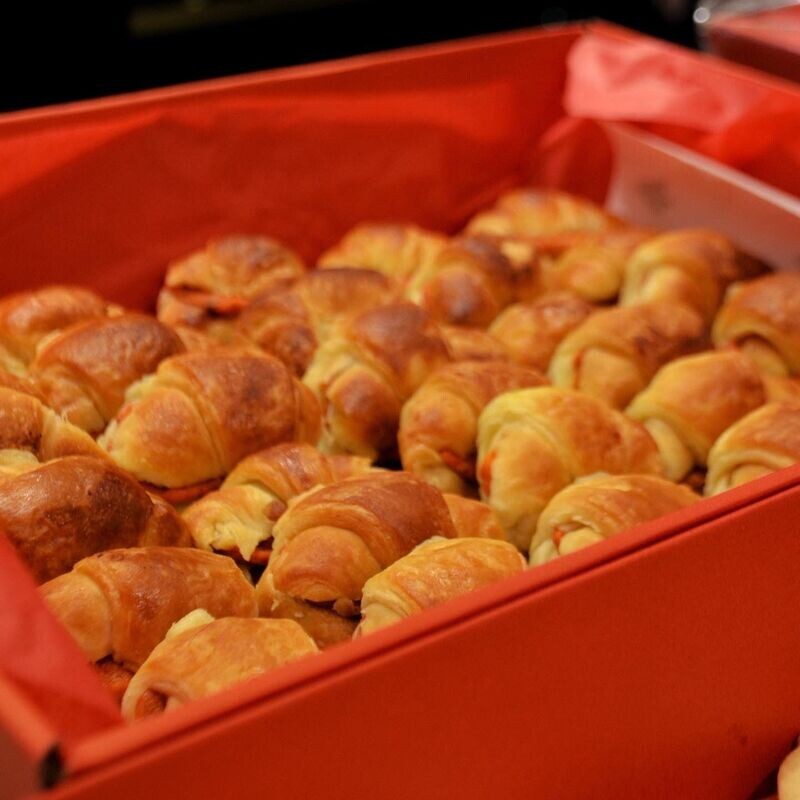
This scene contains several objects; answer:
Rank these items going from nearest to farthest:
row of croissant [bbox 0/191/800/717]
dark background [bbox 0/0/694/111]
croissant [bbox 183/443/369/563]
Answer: row of croissant [bbox 0/191/800/717]
croissant [bbox 183/443/369/563]
dark background [bbox 0/0/694/111]

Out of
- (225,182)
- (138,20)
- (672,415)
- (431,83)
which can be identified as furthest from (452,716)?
(138,20)

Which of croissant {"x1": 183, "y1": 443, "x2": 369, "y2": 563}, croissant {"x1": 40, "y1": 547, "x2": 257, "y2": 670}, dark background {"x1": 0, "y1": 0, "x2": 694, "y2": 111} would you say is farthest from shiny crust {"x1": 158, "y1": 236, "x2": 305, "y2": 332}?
dark background {"x1": 0, "y1": 0, "x2": 694, "y2": 111}

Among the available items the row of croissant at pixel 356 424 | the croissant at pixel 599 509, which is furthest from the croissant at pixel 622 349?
the croissant at pixel 599 509

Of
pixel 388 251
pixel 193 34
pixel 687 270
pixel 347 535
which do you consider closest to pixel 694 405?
pixel 687 270

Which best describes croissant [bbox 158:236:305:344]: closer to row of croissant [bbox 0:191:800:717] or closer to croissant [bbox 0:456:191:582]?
row of croissant [bbox 0:191:800:717]

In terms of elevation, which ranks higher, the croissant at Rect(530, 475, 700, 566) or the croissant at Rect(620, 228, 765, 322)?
the croissant at Rect(620, 228, 765, 322)

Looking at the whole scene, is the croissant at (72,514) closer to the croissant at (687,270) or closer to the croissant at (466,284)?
the croissant at (466,284)

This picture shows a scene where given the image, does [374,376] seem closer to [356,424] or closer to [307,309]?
[356,424]
